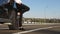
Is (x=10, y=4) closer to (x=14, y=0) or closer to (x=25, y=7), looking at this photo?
(x=14, y=0)

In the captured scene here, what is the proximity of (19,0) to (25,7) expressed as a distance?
3059 mm

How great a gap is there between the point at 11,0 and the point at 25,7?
454 centimetres

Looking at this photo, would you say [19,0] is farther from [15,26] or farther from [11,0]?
[15,26]

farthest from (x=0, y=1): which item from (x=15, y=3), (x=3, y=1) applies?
(x=15, y=3)

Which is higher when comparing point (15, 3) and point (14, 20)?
point (15, 3)

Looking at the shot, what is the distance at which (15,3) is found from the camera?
33.3 meters

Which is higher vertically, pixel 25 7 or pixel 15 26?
pixel 25 7

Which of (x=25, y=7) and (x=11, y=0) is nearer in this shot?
(x=11, y=0)

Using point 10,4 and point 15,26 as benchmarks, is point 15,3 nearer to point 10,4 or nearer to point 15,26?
point 10,4

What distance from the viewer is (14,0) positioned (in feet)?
108

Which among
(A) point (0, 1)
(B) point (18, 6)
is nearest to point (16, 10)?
(B) point (18, 6)

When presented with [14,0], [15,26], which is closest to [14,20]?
[15,26]

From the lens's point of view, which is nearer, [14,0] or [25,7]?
[14,0]

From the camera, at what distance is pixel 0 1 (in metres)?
35.1
